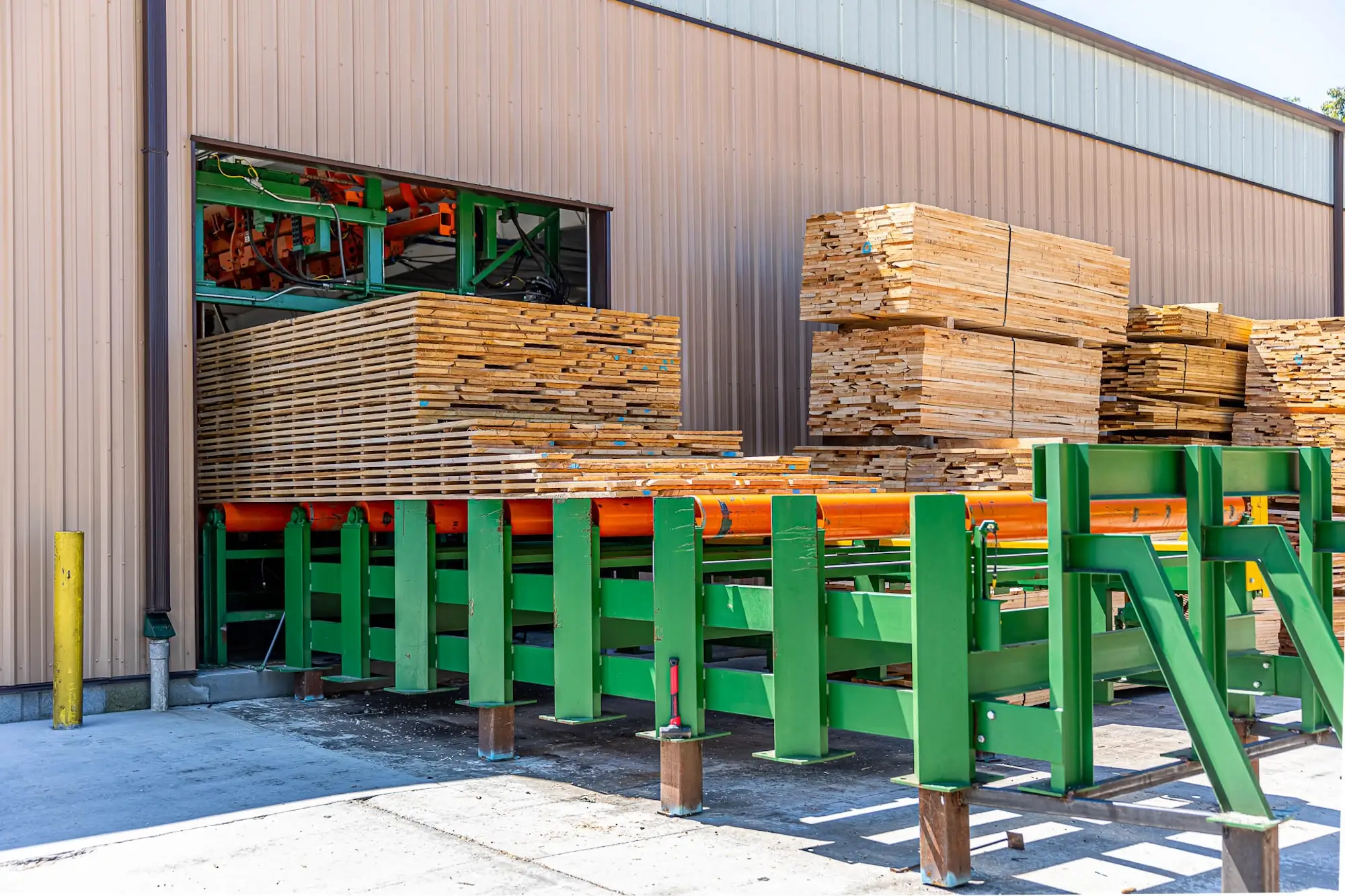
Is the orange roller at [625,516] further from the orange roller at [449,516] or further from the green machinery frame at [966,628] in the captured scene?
the orange roller at [449,516]

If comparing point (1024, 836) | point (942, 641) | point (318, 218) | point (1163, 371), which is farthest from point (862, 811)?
point (1163, 371)

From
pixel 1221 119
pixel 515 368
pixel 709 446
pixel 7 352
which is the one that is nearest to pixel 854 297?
pixel 709 446

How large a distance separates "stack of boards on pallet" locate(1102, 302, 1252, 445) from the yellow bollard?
377 inches

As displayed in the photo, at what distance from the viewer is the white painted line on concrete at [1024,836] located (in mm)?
5062

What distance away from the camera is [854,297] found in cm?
1068

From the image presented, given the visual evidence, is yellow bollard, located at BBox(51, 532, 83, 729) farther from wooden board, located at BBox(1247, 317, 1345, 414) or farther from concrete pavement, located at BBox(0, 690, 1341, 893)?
wooden board, located at BBox(1247, 317, 1345, 414)

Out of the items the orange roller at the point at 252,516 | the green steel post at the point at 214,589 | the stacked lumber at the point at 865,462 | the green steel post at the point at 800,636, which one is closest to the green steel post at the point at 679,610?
the green steel post at the point at 800,636

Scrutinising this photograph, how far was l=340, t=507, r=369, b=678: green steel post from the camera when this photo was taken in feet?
27.3

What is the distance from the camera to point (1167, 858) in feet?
16.2

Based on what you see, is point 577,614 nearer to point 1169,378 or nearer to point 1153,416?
point 1153,416

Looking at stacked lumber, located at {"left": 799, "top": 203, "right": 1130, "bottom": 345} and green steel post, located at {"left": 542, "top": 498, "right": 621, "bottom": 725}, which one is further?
stacked lumber, located at {"left": 799, "top": 203, "right": 1130, "bottom": 345}

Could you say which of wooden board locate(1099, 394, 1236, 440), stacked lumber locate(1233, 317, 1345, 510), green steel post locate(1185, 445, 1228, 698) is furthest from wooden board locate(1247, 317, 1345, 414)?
green steel post locate(1185, 445, 1228, 698)

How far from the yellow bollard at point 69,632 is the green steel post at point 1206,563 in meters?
6.36

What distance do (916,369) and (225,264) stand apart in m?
7.46
